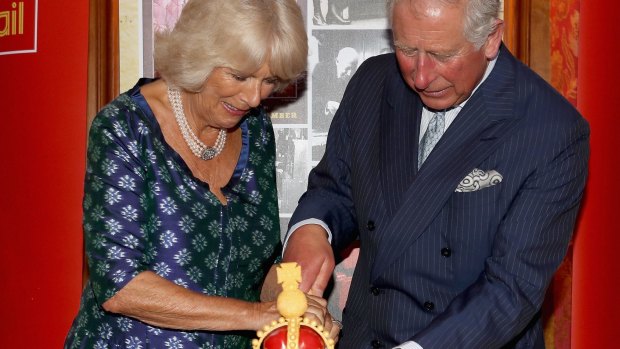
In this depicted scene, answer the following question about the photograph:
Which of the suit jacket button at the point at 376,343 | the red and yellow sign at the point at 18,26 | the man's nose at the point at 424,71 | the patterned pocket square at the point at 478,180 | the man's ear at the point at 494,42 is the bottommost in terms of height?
the suit jacket button at the point at 376,343

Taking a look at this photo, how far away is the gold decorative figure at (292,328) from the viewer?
1710 mm

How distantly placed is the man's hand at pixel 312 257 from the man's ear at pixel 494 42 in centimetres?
64

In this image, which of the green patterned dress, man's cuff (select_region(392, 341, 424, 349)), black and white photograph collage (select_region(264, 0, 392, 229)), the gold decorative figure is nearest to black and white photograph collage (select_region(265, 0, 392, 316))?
black and white photograph collage (select_region(264, 0, 392, 229))

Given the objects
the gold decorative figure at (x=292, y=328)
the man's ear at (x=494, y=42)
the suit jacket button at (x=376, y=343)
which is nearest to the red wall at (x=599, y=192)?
the man's ear at (x=494, y=42)

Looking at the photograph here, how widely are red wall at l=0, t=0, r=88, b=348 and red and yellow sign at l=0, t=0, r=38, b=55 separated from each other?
0.03 metres

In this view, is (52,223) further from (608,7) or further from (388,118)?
(608,7)

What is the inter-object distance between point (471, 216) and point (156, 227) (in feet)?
2.61

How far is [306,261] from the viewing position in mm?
2260

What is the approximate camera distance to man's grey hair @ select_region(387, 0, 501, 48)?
2.08 meters

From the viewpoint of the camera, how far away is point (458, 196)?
2.18 m

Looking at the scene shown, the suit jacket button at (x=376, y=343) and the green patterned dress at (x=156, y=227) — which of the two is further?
the suit jacket button at (x=376, y=343)

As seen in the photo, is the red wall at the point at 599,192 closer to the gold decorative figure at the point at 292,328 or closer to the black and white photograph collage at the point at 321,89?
the black and white photograph collage at the point at 321,89

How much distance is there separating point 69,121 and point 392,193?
149 centimetres

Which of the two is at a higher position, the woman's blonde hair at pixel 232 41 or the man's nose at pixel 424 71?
the woman's blonde hair at pixel 232 41
